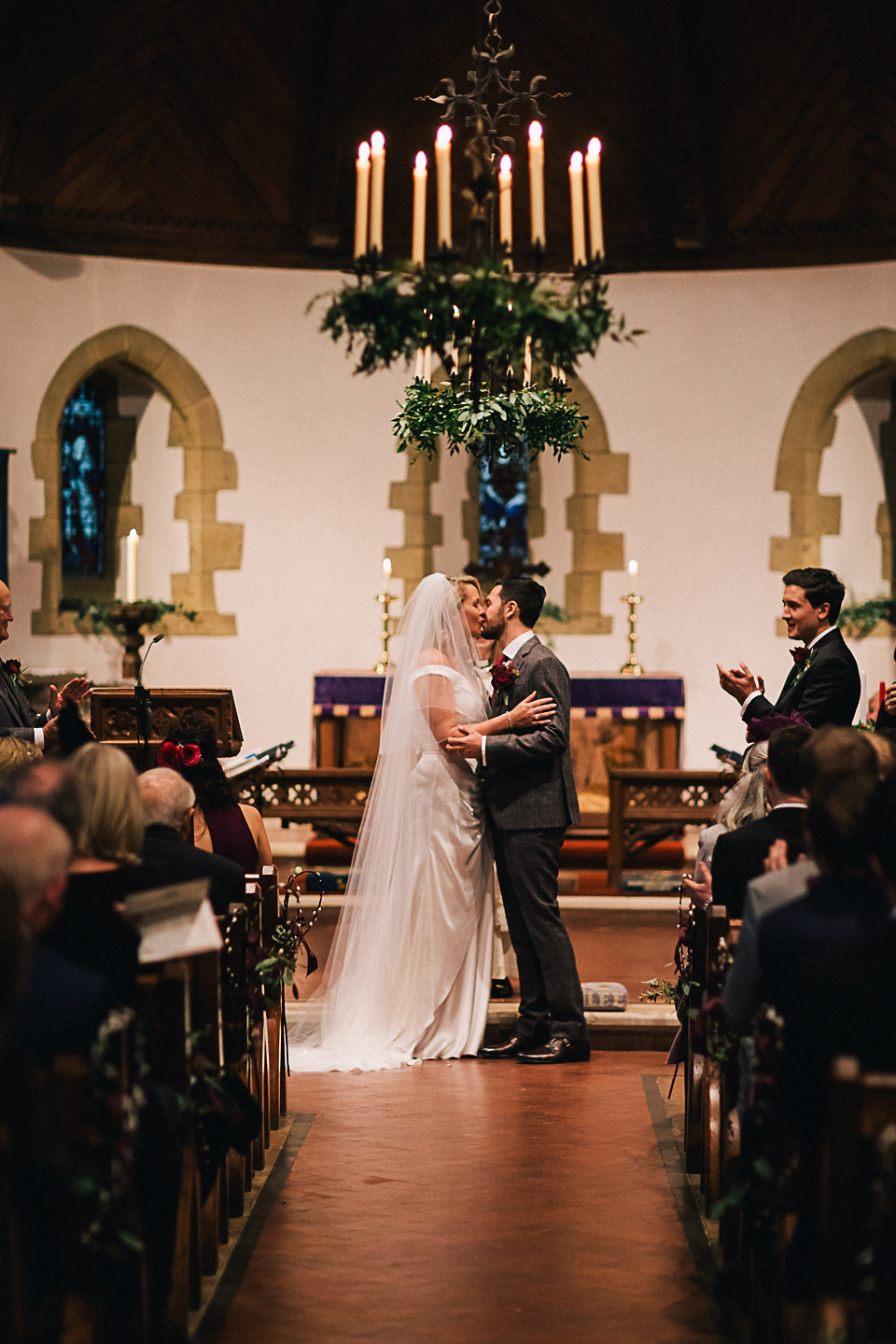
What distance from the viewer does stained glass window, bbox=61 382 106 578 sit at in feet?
37.1

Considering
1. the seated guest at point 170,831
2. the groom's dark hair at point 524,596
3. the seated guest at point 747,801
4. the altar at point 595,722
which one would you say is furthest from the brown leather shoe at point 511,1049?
the altar at point 595,722

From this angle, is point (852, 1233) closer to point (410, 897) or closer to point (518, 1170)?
point (518, 1170)

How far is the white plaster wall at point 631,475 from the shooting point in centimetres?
1089

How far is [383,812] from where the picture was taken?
5289 mm

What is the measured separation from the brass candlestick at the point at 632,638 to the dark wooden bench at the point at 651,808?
4.42ft

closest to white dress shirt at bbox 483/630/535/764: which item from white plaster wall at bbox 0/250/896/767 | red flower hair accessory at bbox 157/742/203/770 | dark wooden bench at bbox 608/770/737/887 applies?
red flower hair accessory at bbox 157/742/203/770

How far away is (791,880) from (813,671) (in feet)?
7.86

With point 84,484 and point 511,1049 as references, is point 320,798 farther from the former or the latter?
point 84,484

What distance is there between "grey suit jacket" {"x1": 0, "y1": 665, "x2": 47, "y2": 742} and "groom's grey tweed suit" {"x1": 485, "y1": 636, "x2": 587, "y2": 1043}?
1726 millimetres

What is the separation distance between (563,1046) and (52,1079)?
10.8 ft

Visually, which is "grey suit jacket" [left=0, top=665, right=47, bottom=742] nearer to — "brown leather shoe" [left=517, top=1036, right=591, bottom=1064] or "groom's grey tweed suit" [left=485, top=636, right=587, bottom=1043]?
"groom's grey tweed suit" [left=485, top=636, right=587, bottom=1043]

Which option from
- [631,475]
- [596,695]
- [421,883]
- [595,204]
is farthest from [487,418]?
[631,475]

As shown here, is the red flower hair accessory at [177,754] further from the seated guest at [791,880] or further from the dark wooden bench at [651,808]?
the dark wooden bench at [651,808]

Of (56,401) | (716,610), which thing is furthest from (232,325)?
(716,610)
